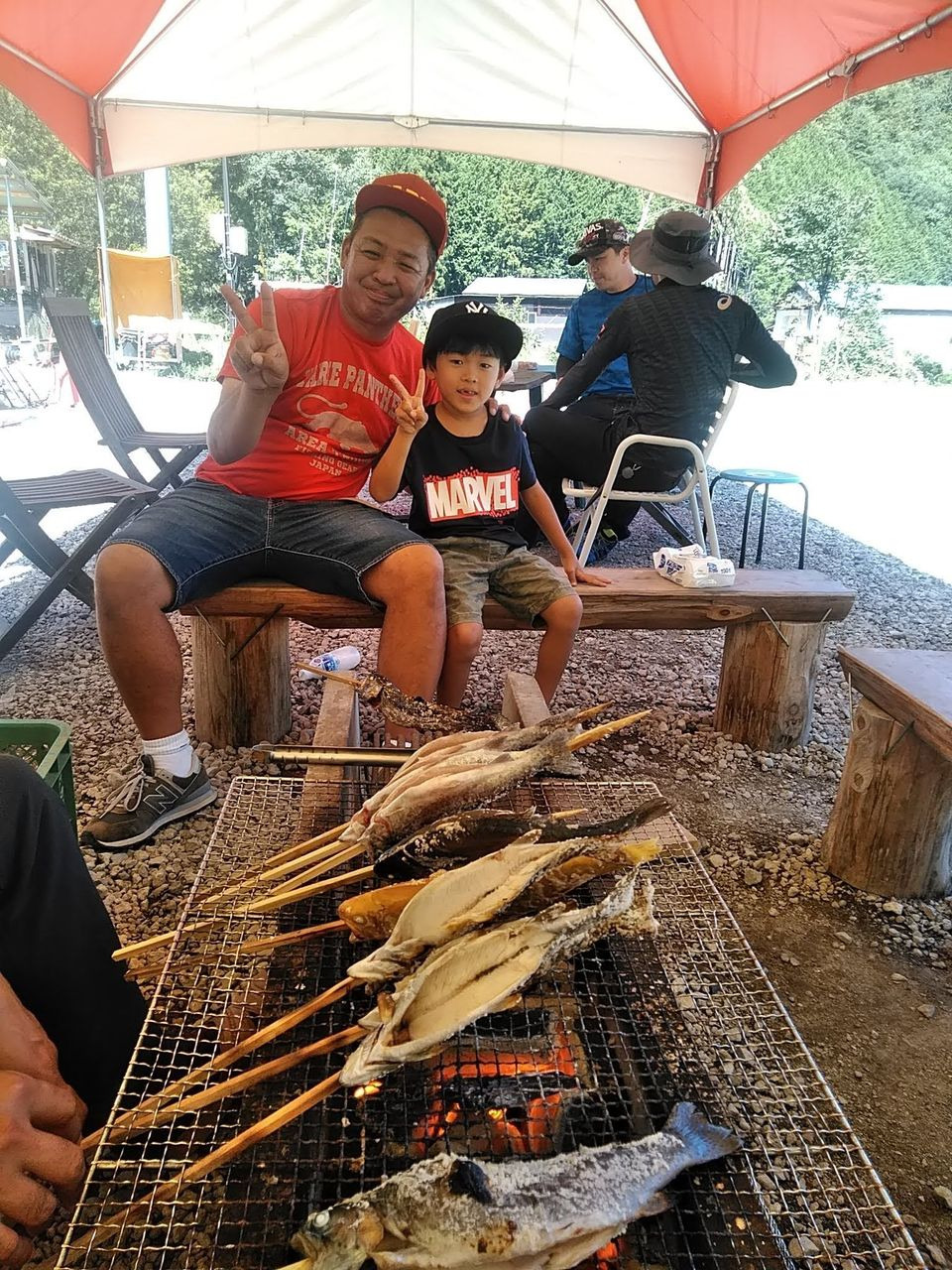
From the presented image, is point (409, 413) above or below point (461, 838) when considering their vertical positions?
above

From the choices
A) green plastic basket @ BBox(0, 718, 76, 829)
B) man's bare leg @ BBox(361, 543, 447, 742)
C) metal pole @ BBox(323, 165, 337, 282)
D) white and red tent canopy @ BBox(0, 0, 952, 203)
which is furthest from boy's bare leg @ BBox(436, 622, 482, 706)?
metal pole @ BBox(323, 165, 337, 282)

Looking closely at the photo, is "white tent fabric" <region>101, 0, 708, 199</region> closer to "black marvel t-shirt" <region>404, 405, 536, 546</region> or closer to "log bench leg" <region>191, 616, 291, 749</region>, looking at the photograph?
"black marvel t-shirt" <region>404, 405, 536, 546</region>

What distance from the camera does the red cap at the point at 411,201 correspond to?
3.15 m

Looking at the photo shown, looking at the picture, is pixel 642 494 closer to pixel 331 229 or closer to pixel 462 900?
pixel 462 900

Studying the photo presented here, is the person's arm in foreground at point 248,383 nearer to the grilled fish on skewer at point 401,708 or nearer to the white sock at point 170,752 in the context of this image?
the white sock at point 170,752

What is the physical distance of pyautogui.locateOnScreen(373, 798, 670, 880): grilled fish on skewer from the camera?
159cm

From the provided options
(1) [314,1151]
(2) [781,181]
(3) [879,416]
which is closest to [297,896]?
(1) [314,1151]

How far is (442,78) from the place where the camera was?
834 cm

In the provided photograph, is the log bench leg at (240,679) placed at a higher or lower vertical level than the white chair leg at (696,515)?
lower

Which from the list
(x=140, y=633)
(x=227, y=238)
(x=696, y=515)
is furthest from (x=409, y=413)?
(x=227, y=238)

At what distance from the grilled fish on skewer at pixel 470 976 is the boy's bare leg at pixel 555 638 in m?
2.38

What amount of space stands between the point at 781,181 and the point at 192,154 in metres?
34.8

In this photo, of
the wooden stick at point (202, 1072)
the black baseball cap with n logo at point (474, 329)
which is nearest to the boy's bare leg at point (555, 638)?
the black baseball cap with n logo at point (474, 329)

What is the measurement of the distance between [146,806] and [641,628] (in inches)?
90.0
